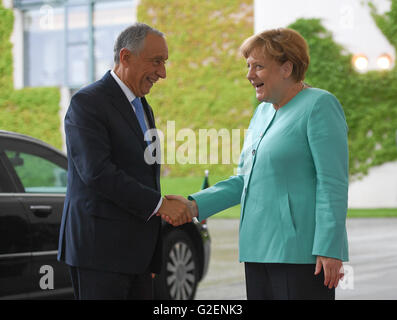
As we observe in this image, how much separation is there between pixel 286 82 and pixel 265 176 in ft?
1.36

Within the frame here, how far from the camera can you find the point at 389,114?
763 inches

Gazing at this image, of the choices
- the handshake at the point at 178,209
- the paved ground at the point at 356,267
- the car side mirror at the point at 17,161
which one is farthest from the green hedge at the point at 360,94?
the handshake at the point at 178,209

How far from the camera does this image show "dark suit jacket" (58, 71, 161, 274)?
2924 mm

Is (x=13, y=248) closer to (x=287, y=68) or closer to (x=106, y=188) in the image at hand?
(x=106, y=188)

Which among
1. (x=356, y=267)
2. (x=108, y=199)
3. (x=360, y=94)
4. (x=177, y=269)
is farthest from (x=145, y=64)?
(x=360, y=94)

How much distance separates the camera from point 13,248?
5316 mm

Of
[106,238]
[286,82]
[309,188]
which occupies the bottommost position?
[106,238]

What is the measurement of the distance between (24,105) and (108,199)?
22.9 m

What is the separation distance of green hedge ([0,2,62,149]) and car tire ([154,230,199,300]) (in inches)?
719

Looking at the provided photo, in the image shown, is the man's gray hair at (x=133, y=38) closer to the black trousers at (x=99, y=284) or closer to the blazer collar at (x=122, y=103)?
the blazer collar at (x=122, y=103)

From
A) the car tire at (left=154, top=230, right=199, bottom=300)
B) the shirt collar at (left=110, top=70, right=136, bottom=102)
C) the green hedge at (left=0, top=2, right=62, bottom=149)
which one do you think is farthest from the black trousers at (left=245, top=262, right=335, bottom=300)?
the green hedge at (left=0, top=2, right=62, bottom=149)

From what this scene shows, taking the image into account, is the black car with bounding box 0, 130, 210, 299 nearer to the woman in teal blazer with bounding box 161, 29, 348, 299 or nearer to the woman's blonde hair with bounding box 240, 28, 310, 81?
the woman in teal blazer with bounding box 161, 29, 348, 299
